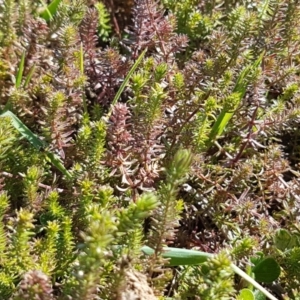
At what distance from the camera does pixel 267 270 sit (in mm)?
1991

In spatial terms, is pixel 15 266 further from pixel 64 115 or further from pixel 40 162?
pixel 64 115

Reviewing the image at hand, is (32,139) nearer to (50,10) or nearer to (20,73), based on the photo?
(20,73)

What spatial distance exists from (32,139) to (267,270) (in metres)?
1.00

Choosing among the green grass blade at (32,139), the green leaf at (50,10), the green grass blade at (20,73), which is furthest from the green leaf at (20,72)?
the green leaf at (50,10)

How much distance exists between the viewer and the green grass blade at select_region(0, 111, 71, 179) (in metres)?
2.12

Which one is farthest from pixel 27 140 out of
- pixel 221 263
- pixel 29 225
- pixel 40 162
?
pixel 221 263

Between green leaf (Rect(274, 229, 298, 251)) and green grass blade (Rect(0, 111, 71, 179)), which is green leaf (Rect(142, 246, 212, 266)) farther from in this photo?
green grass blade (Rect(0, 111, 71, 179))

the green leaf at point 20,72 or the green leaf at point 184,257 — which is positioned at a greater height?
the green leaf at point 20,72

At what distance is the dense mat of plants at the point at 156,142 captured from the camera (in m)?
1.82

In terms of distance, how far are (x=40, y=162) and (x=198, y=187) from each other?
65cm

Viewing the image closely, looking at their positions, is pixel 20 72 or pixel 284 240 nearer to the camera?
pixel 284 240

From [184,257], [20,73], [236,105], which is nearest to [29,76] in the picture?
[20,73]

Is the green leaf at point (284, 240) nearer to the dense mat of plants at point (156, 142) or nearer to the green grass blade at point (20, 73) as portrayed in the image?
the dense mat of plants at point (156, 142)

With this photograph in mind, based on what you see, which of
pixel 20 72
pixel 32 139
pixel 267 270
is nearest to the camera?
pixel 267 270
